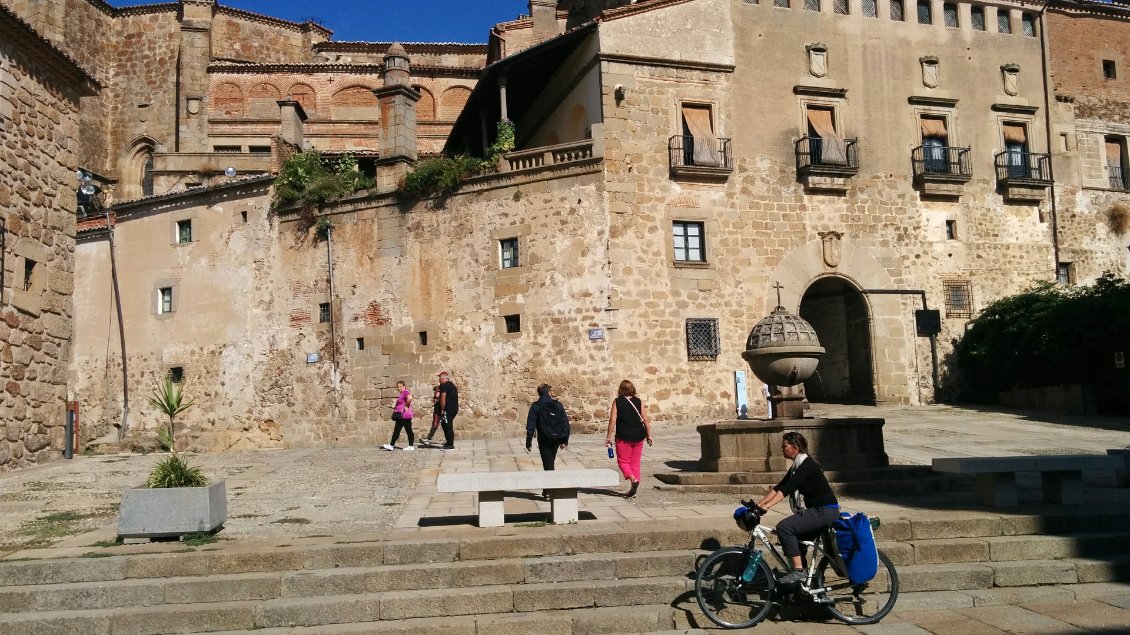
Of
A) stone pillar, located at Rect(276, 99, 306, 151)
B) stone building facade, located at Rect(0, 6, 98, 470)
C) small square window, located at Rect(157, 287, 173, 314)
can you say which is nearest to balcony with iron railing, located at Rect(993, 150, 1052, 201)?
stone pillar, located at Rect(276, 99, 306, 151)

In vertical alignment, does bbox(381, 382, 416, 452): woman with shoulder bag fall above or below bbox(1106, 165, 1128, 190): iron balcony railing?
below

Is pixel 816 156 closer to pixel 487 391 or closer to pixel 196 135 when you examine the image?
pixel 487 391

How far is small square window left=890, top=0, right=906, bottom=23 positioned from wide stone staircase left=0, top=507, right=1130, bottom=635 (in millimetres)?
19783

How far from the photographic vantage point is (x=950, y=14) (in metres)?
25.6

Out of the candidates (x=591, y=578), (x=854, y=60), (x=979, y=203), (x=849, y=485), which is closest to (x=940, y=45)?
(x=854, y=60)

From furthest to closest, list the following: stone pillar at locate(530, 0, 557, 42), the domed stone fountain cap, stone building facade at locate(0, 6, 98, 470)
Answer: stone pillar at locate(530, 0, 557, 42)
stone building facade at locate(0, 6, 98, 470)
the domed stone fountain cap

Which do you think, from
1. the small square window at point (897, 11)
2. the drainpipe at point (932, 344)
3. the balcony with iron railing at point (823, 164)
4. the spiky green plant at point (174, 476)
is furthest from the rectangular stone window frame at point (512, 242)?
the spiky green plant at point (174, 476)

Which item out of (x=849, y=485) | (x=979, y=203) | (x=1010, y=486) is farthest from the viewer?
(x=979, y=203)

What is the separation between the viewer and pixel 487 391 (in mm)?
22141

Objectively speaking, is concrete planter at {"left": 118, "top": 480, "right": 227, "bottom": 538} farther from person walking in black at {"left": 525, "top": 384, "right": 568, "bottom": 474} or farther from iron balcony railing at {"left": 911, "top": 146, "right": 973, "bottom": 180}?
iron balcony railing at {"left": 911, "top": 146, "right": 973, "bottom": 180}

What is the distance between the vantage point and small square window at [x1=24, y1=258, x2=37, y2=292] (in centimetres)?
1433

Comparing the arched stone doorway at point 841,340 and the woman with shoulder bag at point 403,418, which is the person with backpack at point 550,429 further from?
the arched stone doorway at point 841,340

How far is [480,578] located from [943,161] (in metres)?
21.5

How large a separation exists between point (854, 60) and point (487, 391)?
13207 millimetres
